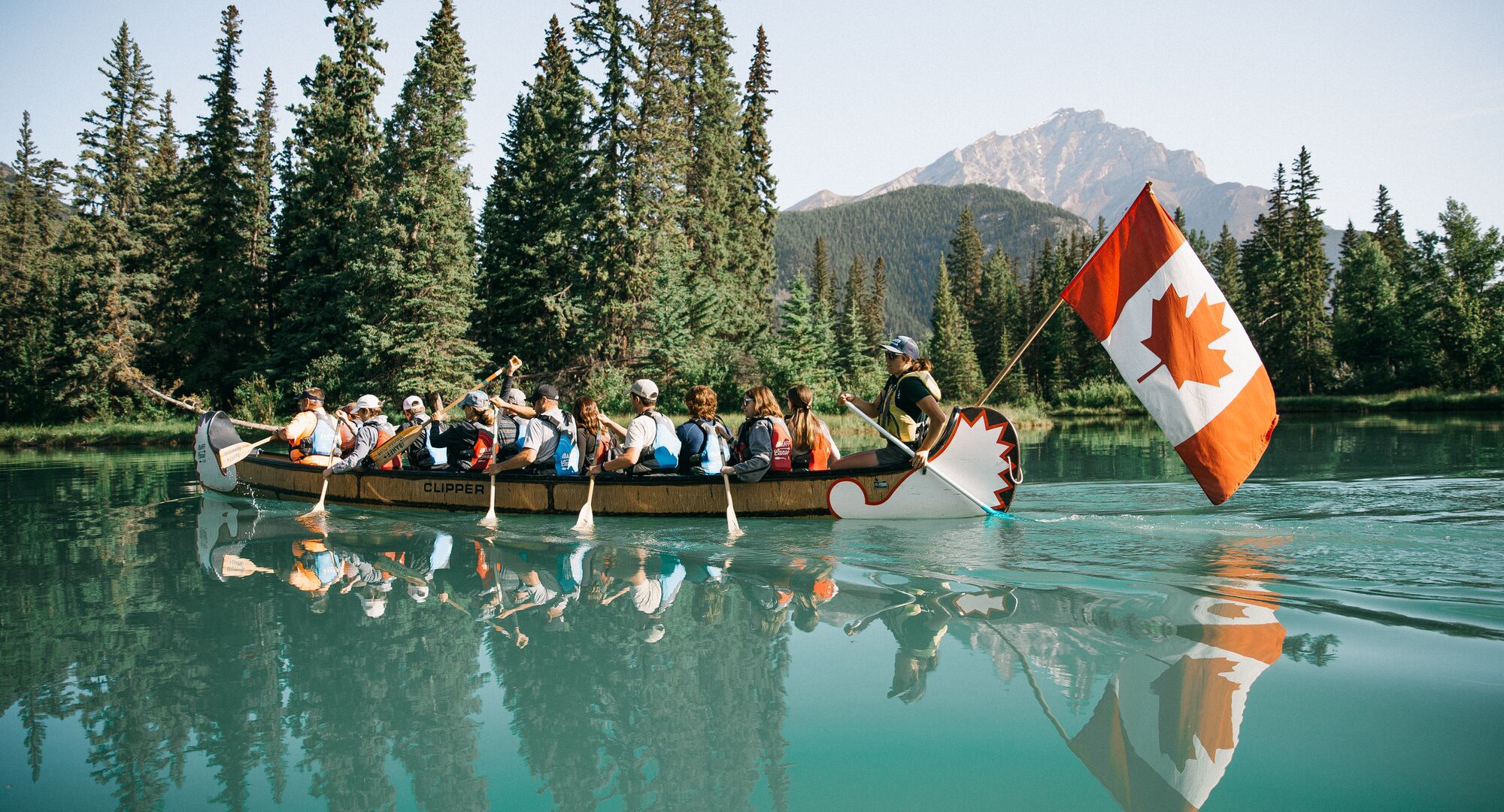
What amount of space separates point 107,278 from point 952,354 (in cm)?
5062

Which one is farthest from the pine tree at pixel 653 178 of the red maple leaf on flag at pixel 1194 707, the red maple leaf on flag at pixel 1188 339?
the red maple leaf on flag at pixel 1194 707

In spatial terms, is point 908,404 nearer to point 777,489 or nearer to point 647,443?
point 777,489

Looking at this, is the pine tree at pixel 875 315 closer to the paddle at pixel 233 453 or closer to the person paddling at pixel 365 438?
the person paddling at pixel 365 438

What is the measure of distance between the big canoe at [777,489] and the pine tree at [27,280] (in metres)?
35.0

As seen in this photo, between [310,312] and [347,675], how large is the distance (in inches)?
1281

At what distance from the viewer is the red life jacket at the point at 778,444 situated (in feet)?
35.6

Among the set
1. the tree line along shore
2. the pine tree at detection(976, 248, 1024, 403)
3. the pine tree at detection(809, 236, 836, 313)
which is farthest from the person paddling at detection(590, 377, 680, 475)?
the pine tree at detection(809, 236, 836, 313)

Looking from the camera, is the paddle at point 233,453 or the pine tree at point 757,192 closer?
the paddle at point 233,453

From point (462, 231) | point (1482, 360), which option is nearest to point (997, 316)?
point (1482, 360)

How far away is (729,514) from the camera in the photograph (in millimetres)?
10609

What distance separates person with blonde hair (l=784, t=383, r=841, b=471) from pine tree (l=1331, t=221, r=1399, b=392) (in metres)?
54.6

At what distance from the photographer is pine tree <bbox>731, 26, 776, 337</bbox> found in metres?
45.7

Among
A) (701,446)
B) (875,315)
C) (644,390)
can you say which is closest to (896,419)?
(701,446)

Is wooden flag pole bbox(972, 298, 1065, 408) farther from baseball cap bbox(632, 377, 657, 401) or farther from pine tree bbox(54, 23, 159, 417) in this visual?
pine tree bbox(54, 23, 159, 417)
